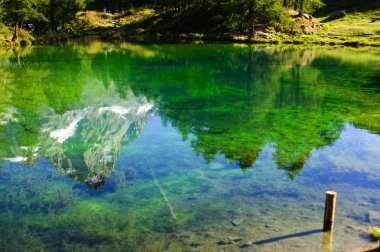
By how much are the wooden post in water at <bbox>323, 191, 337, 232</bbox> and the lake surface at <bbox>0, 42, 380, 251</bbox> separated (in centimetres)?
43

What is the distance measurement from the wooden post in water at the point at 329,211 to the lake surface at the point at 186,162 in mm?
428

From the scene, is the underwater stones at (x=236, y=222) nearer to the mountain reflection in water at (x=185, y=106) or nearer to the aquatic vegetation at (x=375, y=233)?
the aquatic vegetation at (x=375, y=233)

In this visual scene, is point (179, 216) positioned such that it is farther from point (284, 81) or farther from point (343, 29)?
point (343, 29)

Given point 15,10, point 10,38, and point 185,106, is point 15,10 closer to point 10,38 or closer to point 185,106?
point 10,38

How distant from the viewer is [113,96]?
39.4 metres

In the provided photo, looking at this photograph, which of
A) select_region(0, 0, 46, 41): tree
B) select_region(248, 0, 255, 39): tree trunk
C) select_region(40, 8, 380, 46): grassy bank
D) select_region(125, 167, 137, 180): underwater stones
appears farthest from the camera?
select_region(248, 0, 255, 39): tree trunk

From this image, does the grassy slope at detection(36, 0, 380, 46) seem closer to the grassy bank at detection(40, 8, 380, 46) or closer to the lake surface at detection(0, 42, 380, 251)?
the grassy bank at detection(40, 8, 380, 46)

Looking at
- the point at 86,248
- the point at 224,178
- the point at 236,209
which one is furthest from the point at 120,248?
the point at 224,178

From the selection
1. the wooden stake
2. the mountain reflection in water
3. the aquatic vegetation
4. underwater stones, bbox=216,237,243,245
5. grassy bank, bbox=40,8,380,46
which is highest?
grassy bank, bbox=40,8,380,46

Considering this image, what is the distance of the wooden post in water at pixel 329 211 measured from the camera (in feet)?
42.2

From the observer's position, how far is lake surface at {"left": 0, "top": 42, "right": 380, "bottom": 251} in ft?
49.5

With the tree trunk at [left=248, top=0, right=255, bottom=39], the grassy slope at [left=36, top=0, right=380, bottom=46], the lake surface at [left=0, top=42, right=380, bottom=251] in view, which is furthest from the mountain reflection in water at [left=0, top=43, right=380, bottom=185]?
the tree trunk at [left=248, top=0, right=255, bottom=39]

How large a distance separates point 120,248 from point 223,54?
6015cm

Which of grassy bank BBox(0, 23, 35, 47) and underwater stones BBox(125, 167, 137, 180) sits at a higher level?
grassy bank BBox(0, 23, 35, 47)
